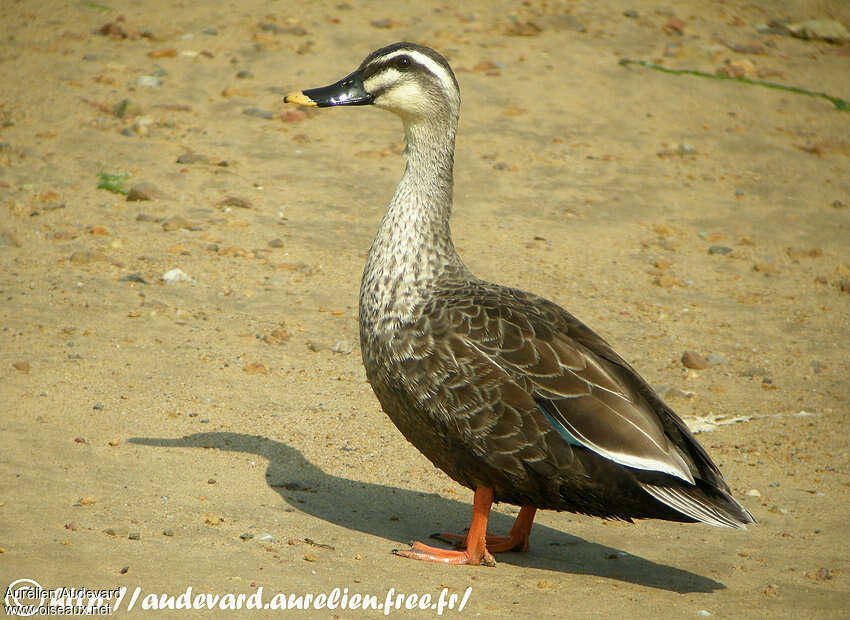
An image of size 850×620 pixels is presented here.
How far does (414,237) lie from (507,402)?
1093mm

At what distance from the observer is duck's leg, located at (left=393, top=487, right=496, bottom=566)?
5316 mm

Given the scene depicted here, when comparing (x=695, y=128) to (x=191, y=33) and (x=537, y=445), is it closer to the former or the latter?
Result: (x=191, y=33)

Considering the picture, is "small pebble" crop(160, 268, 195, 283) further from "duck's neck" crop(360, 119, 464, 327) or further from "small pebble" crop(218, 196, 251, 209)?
"duck's neck" crop(360, 119, 464, 327)

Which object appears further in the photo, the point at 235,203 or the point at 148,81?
the point at 148,81

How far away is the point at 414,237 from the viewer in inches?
222

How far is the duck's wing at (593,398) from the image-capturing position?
492 centimetres

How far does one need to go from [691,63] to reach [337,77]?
489cm

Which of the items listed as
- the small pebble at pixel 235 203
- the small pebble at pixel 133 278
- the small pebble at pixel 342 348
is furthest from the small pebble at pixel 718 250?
the small pebble at pixel 133 278

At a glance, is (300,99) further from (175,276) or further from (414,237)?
(175,276)

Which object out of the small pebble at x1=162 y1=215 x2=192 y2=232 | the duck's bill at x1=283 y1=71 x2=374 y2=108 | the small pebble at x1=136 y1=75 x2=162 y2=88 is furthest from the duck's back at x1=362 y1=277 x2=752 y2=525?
the small pebble at x1=136 y1=75 x2=162 y2=88

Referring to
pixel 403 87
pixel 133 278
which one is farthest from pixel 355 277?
pixel 403 87

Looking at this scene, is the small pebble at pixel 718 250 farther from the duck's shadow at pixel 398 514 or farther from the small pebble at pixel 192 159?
the small pebble at pixel 192 159

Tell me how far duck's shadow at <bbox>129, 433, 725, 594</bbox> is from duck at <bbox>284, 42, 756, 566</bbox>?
0.27 meters

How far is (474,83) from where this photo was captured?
41.9 ft
